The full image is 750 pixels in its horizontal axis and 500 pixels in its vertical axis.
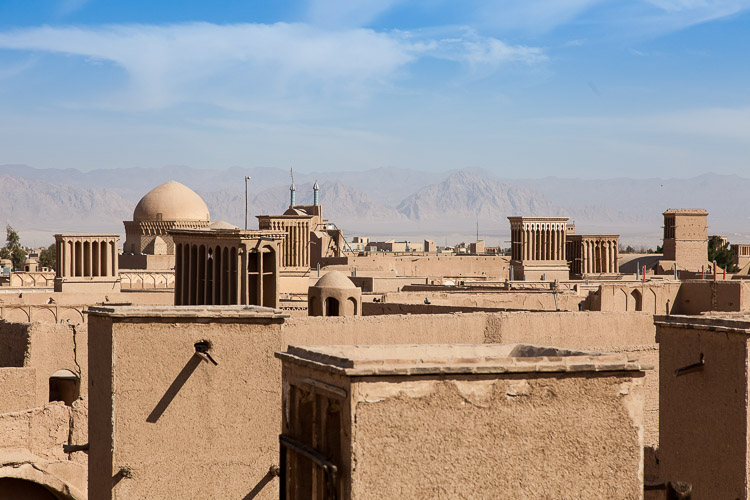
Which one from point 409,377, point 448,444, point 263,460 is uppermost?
point 409,377

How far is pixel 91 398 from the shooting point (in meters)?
9.91

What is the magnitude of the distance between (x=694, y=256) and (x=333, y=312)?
32.7 m

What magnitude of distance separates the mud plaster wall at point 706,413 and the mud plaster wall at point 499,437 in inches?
90.5

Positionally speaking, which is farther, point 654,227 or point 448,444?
point 654,227

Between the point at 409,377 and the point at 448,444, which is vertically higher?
the point at 409,377

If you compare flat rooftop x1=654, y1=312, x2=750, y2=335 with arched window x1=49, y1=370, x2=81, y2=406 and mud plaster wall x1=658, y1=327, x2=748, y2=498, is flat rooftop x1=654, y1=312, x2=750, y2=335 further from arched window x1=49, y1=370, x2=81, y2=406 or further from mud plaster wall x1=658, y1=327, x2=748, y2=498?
arched window x1=49, y1=370, x2=81, y2=406

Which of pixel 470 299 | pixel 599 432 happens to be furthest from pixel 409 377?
pixel 470 299

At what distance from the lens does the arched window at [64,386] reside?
46.9ft

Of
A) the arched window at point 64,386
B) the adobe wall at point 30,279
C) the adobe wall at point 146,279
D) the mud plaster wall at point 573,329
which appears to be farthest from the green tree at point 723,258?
the arched window at point 64,386

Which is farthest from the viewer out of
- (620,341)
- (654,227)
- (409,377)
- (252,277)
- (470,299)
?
(654,227)

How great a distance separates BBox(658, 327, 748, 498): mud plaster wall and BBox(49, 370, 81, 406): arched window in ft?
24.7

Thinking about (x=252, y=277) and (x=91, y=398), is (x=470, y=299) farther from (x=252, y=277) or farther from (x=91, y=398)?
(x=91, y=398)

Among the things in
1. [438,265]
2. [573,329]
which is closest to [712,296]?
[573,329]

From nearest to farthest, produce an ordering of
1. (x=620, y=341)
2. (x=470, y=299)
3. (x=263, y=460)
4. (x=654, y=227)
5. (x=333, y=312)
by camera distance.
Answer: (x=263, y=460) → (x=620, y=341) → (x=333, y=312) → (x=470, y=299) → (x=654, y=227)
